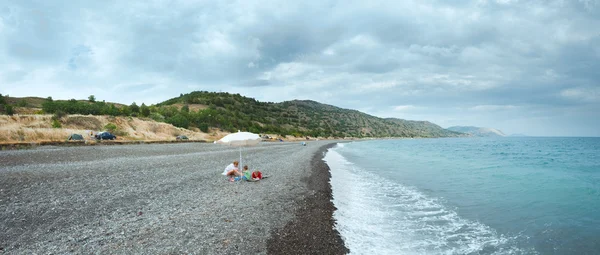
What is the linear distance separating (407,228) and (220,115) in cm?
7590

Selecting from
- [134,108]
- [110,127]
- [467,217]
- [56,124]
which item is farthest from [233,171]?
[134,108]

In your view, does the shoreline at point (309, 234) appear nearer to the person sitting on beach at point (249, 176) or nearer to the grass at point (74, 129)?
the person sitting on beach at point (249, 176)

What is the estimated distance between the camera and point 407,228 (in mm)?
7961

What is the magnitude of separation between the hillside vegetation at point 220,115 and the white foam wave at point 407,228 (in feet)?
136

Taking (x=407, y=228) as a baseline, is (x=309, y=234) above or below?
above

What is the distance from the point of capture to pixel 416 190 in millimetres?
13602

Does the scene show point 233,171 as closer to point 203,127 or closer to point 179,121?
point 179,121

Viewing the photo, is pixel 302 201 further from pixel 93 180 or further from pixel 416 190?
pixel 93 180

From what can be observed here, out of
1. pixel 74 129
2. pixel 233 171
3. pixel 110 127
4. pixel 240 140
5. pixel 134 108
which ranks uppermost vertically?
pixel 134 108

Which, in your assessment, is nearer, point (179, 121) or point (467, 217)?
point (467, 217)

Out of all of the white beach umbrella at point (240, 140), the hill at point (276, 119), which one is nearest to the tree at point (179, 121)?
the hill at point (276, 119)

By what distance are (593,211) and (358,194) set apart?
8036 mm

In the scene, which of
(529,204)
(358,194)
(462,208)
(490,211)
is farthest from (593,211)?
(358,194)

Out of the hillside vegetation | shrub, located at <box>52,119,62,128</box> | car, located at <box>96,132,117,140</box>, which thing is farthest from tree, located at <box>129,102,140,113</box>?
car, located at <box>96,132,117,140</box>
